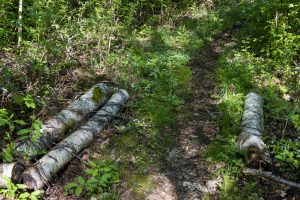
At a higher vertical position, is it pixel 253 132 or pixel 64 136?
pixel 253 132

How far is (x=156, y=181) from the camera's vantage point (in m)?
4.62

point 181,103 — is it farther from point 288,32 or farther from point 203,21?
point 203,21

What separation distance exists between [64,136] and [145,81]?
2.49 metres

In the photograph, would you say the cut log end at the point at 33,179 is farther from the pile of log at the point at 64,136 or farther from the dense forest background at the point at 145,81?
the dense forest background at the point at 145,81

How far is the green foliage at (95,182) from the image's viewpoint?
13.7 ft

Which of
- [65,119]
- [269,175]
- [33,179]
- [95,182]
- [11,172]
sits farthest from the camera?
[65,119]

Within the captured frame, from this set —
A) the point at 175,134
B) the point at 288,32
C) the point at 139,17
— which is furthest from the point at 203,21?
the point at 175,134

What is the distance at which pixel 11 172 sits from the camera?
13.0 ft

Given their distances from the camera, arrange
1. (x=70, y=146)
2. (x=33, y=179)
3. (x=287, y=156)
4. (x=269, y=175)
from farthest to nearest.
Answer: (x=287, y=156), (x=70, y=146), (x=269, y=175), (x=33, y=179)

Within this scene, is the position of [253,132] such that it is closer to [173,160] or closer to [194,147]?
[194,147]

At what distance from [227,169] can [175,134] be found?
1255mm

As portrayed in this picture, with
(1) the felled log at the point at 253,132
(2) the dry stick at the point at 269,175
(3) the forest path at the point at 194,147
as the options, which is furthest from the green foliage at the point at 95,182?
(1) the felled log at the point at 253,132

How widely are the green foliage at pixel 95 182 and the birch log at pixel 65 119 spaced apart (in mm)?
766

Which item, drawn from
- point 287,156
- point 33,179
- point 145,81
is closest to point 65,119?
point 33,179
